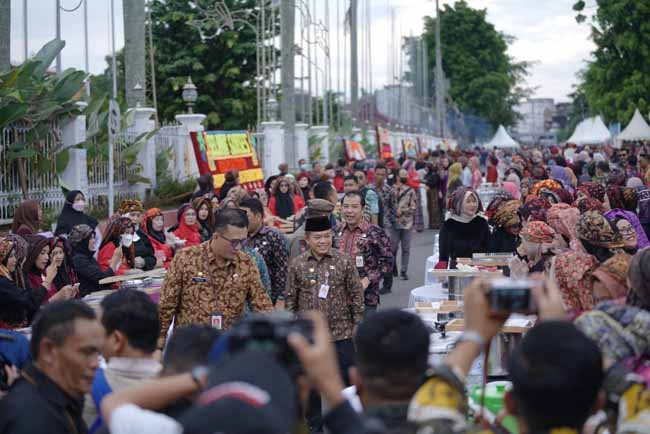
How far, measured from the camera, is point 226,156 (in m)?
23.8

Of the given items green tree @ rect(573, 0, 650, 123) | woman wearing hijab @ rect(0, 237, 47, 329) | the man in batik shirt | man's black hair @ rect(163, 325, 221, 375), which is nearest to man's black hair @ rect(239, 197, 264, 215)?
the man in batik shirt

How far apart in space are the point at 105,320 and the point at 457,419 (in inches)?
67.7

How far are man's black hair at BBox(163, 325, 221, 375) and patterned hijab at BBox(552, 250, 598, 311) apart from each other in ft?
Answer: 7.67

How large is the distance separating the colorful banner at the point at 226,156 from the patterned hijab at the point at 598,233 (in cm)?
1538

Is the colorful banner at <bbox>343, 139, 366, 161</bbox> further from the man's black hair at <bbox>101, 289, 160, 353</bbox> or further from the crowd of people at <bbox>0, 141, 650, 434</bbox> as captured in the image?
the man's black hair at <bbox>101, 289, 160, 353</bbox>

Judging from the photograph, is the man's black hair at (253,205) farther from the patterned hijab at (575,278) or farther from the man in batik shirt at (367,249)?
the patterned hijab at (575,278)

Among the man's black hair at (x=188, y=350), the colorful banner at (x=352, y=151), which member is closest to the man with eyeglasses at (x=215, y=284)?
the man's black hair at (x=188, y=350)

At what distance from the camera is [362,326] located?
Result: 11.4 feet

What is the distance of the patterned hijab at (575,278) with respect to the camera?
5.40m

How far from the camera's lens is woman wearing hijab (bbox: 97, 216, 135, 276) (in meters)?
11.1

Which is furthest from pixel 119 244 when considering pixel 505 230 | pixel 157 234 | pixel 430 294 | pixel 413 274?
pixel 413 274

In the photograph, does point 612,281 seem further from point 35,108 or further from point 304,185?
point 304,185

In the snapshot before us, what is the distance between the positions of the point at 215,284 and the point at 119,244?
4322 millimetres

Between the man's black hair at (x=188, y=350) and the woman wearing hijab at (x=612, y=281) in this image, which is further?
the woman wearing hijab at (x=612, y=281)
